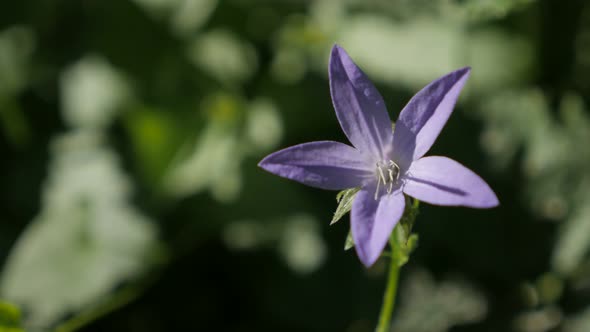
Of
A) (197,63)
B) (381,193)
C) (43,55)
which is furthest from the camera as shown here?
(43,55)

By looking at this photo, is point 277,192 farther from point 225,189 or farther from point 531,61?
point 531,61

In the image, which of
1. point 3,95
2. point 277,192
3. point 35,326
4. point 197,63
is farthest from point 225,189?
point 3,95

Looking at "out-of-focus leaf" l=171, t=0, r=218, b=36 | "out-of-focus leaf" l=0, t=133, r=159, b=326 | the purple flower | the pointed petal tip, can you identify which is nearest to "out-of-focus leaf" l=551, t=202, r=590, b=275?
the purple flower

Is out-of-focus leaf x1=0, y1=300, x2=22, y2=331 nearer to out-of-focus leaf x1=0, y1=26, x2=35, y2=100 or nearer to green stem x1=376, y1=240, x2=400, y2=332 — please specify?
green stem x1=376, y1=240, x2=400, y2=332

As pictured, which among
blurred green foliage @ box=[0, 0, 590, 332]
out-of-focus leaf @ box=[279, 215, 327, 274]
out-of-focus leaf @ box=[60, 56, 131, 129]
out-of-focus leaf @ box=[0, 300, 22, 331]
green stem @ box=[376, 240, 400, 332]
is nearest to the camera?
green stem @ box=[376, 240, 400, 332]

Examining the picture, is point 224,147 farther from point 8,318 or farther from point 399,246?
point 399,246
